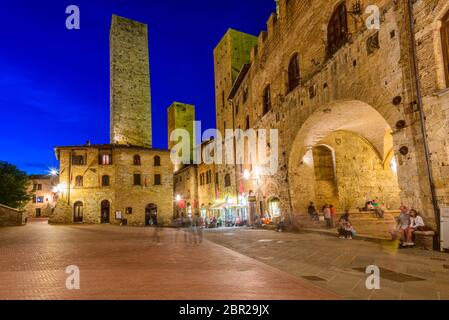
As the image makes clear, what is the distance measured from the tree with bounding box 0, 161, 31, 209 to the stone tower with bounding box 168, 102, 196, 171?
66.2 feet

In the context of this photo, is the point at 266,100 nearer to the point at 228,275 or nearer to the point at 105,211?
the point at 228,275

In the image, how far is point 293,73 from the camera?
56.6 ft

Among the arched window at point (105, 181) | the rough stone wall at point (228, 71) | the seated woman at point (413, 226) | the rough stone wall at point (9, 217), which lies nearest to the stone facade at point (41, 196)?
the arched window at point (105, 181)

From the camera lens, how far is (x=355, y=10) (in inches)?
462

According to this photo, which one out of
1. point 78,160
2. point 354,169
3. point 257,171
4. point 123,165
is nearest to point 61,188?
point 78,160

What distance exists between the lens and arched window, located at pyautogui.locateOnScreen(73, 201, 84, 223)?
31.7 metres

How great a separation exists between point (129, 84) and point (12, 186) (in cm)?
1638

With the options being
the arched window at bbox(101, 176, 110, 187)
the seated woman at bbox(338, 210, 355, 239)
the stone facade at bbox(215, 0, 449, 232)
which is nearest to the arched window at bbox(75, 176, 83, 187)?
the arched window at bbox(101, 176, 110, 187)

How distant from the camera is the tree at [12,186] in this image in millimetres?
30641

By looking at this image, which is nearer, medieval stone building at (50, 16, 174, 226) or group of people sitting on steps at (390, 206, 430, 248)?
group of people sitting on steps at (390, 206, 430, 248)

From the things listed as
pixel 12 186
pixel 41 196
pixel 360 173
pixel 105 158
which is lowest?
pixel 360 173

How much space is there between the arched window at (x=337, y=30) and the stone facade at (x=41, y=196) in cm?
5218

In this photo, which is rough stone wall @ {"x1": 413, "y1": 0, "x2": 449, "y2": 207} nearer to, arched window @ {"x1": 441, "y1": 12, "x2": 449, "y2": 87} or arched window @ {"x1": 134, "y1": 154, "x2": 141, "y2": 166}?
arched window @ {"x1": 441, "y1": 12, "x2": 449, "y2": 87}
